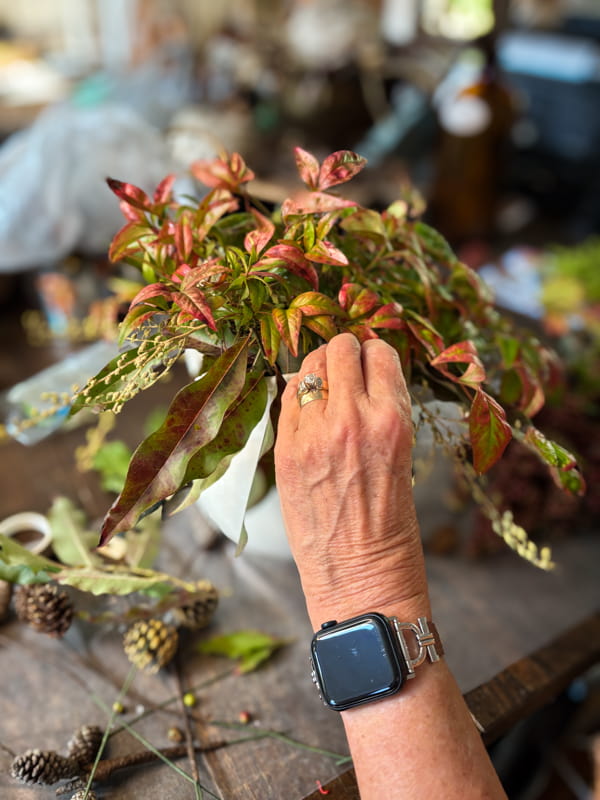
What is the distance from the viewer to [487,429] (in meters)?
0.66

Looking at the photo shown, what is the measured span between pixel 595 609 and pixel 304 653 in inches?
17.2

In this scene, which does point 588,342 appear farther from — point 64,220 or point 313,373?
point 64,220

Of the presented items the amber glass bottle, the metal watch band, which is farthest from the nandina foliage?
the amber glass bottle

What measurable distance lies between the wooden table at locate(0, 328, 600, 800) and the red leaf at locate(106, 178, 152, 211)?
474mm

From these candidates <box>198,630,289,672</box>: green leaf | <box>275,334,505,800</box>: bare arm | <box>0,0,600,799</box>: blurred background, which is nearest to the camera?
<box>275,334,505,800</box>: bare arm

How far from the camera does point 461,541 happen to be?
1.03 meters

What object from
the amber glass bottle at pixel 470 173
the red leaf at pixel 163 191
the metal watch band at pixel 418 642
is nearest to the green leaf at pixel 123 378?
the red leaf at pixel 163 191

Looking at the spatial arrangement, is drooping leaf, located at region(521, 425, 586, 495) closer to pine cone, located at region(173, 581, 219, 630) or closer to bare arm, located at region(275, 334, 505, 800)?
bare arm, located at region(275, 334, 505, 800)

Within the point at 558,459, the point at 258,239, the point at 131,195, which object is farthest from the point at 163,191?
the point at 558,459

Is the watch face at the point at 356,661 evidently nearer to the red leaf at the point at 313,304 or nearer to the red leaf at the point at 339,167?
the red leaf at the point at 313,304

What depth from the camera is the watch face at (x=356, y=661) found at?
0.60m

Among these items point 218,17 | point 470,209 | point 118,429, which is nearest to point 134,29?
point 218,17

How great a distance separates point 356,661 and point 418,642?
62 millimetres

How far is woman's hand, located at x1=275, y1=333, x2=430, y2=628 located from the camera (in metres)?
0.60
